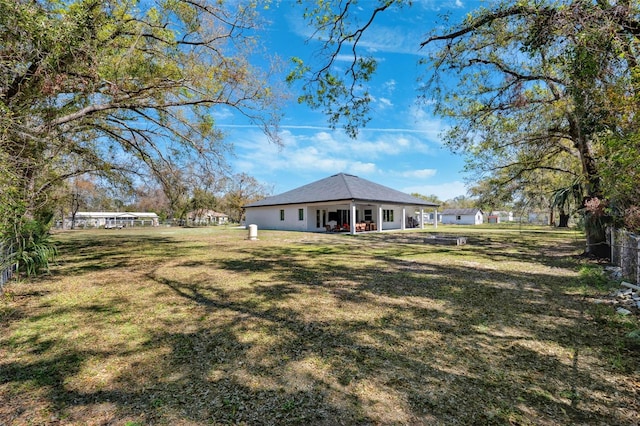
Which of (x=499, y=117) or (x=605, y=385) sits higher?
(x=499, y=117)

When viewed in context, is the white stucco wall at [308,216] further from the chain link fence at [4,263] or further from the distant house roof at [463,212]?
the distant house roof at [463,212]

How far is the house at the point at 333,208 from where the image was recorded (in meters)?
24.2

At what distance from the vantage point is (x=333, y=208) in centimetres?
2753

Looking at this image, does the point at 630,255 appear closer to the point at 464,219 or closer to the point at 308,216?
the point at 308,216

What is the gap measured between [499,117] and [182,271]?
12461 millimetres

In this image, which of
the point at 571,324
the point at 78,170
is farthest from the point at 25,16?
the point at 571,324

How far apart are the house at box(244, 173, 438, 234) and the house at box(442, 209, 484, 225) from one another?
3337 centimetres

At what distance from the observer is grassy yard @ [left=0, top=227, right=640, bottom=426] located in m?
2.47

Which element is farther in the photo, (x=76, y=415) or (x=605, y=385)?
(x=605, y=385)

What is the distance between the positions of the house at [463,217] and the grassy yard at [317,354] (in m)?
57.6

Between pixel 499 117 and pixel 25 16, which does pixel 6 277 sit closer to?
pixel 25 16

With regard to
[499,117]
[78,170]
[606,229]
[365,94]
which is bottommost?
[606,229]

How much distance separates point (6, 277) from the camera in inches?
259

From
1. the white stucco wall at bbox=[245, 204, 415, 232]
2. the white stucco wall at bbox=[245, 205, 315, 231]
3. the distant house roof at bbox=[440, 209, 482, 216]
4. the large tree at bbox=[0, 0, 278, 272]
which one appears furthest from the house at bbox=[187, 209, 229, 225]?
the distant house roof at bbox=[440, 209, 482, 216]
